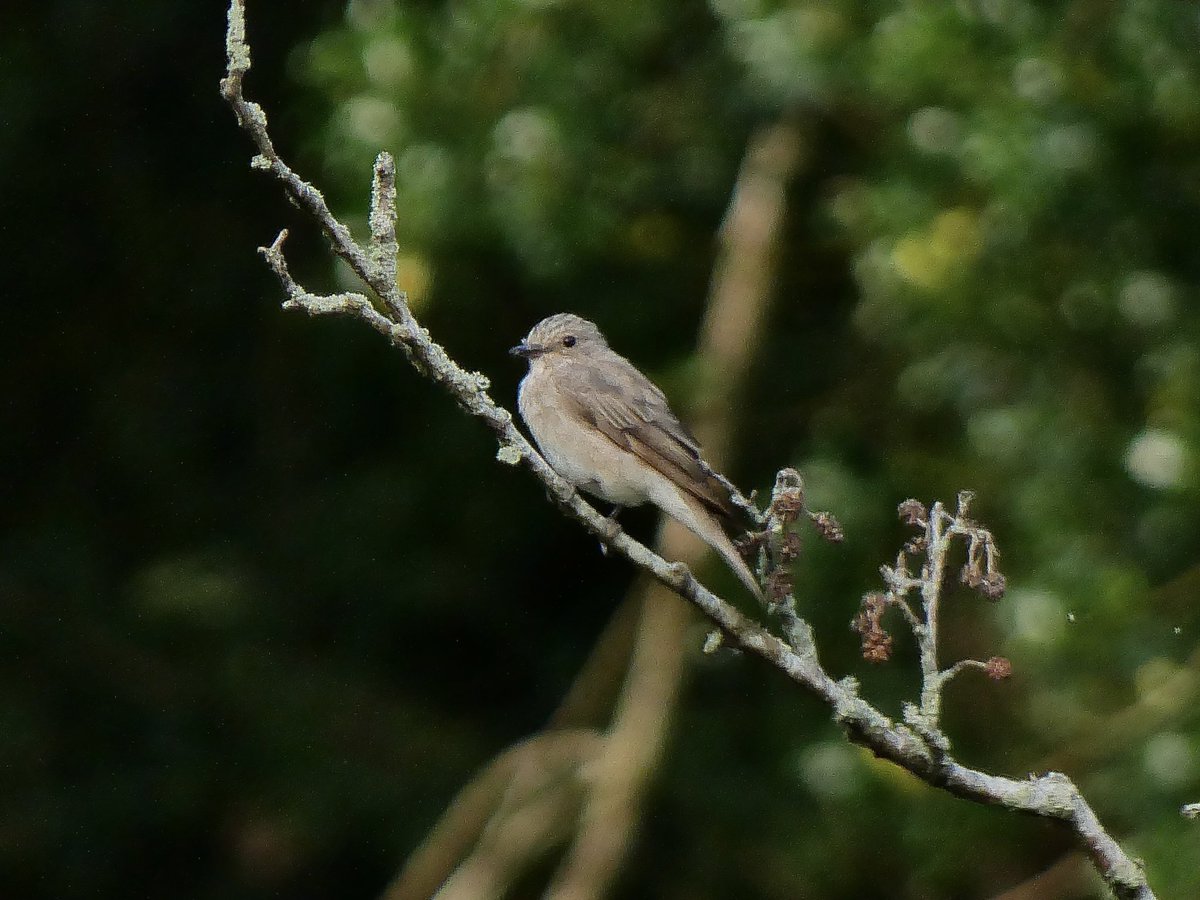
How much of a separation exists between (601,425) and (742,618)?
226 cm

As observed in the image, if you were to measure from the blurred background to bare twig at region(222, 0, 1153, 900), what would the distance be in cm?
226

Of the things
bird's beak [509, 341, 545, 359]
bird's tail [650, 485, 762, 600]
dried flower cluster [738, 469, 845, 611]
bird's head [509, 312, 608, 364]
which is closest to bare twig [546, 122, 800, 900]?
bird's head [509, 312, 608, 364]

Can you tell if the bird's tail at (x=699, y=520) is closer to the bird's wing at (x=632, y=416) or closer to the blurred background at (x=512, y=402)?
the bird's wing at (x=632, y=416)

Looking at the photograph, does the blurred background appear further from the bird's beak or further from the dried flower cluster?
the dried flower cluster

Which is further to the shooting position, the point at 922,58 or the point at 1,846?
the point at 1,846

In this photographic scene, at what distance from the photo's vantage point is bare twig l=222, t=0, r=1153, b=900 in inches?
121

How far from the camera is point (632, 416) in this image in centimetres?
550

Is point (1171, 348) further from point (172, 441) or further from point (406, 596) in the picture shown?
point (172, 441)

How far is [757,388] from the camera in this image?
27.2 ft

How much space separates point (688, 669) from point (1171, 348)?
2701mm

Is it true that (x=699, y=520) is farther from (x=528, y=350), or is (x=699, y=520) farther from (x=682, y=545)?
(x=682, y=545)

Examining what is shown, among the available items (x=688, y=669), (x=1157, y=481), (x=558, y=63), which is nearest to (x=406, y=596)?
(x=688, y=669)

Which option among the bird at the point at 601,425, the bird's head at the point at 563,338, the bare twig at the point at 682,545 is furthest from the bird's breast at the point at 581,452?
the bare twig at the point at 682,545

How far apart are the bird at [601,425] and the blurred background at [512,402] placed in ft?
3.00
